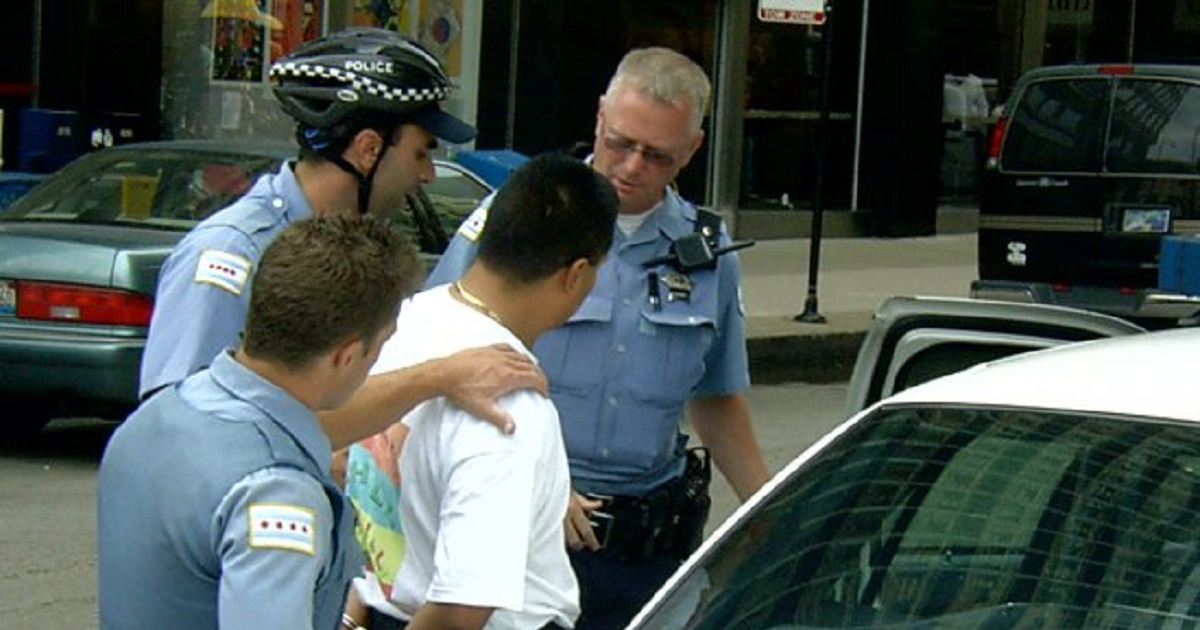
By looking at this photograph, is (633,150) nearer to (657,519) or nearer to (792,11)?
(657,519)

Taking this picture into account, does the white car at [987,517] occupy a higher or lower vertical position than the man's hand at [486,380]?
lower

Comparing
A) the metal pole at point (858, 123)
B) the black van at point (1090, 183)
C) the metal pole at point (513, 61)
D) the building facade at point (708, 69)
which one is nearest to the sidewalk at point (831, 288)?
the metal pole at point (858, 123)

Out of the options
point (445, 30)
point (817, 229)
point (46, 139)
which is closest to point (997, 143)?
point (817, 229)

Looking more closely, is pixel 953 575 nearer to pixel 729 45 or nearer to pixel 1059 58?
pixel 729 45

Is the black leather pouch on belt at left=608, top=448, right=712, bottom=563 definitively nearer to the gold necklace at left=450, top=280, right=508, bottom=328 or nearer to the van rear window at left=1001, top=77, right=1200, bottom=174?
the gold necklace at left=450, top=280, right=508, bottom=328

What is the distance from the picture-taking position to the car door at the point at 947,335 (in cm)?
470

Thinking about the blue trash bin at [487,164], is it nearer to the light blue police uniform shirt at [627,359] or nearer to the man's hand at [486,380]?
the light blue police uniform shirt at [627,359]

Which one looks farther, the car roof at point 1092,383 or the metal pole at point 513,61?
the metal pole at point 513,61

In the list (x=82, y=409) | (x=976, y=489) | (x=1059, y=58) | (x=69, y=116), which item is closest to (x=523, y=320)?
(x=976, y=489)

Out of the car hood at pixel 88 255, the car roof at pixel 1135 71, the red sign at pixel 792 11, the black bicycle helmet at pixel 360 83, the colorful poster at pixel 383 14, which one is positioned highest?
the red sign at pixel 792 11

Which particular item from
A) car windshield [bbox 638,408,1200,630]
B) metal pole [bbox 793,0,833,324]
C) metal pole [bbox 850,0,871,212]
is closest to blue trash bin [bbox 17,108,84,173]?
metal pole [bbox 793,0,833,324]

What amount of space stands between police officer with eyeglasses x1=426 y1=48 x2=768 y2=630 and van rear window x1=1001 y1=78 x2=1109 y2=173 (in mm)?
10531

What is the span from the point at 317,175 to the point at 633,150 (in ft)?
2.11

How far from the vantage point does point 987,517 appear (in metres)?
3.54
